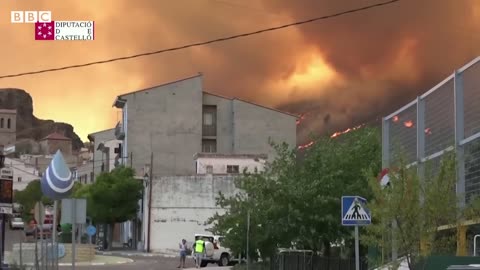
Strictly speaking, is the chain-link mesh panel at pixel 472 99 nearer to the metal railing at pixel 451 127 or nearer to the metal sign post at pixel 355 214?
the metal railing at pixel 451 127

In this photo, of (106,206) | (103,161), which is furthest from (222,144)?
(103,161)

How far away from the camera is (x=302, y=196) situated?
22938 mm

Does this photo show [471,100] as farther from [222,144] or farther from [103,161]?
[103,161]

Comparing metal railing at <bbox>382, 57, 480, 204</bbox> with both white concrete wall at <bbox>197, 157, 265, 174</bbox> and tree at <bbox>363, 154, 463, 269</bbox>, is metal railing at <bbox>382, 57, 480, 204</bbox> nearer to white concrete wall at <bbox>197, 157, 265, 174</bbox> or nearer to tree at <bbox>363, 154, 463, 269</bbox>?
tree at <bbox>363, 154, 463, 269</bbox>

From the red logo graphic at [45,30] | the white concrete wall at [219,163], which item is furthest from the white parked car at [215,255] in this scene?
the white concrete wall at [219,163]

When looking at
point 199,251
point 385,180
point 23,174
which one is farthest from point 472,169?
point 23,174

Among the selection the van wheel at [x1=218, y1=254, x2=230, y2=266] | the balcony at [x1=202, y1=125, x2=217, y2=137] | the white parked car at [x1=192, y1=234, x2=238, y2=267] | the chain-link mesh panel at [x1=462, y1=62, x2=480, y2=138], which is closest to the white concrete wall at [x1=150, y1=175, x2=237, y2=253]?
the balcony at [x1=202, y1=125, x2=217, y2=137]

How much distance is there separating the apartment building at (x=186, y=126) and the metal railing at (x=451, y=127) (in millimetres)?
58590

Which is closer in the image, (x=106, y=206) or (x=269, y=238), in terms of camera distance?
(x=269, y=238)

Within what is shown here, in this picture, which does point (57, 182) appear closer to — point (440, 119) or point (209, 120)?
point (440, 119)

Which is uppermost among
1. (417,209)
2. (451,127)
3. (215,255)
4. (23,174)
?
(23,174)

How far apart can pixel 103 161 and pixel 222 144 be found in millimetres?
23872

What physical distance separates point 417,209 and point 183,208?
172 feet

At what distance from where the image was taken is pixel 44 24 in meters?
22.7
